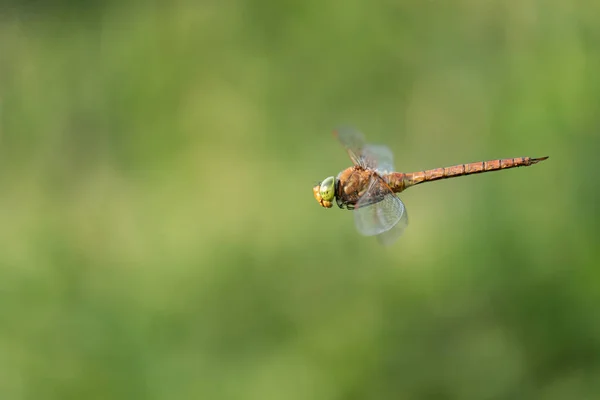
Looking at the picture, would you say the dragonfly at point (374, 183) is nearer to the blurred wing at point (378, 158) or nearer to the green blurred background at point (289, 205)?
the blurred wing at point (378, 158)

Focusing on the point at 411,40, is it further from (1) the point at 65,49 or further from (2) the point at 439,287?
(1) the point at 65,49

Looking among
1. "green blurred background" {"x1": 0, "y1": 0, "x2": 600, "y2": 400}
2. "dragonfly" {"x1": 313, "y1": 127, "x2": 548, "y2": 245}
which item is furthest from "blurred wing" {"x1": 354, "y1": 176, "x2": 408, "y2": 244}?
"green blurred background" {"x1": 0, "y1": 0, "x2": 600, "y2": 400}

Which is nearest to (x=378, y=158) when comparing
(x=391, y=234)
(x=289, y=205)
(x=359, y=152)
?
(x=359, y=152)

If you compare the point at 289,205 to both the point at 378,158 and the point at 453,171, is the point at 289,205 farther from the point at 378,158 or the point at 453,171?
the point at 453,171

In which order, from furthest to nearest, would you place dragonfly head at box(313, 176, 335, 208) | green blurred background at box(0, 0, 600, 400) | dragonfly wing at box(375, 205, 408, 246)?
green blurred background at box(0, 0, 600, 400) → dragonfly head at box(313, 176, 335, 208) → dragonfly wing at box(375, 205, 408, 246)

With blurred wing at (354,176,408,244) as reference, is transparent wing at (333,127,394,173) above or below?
above

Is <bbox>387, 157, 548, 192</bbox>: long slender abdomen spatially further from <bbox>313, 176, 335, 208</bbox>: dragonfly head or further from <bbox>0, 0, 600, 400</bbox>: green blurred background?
<bbox>0, 0, 600, 400</bbox>: green blurred background

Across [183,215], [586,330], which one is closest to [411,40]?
[183,215]
